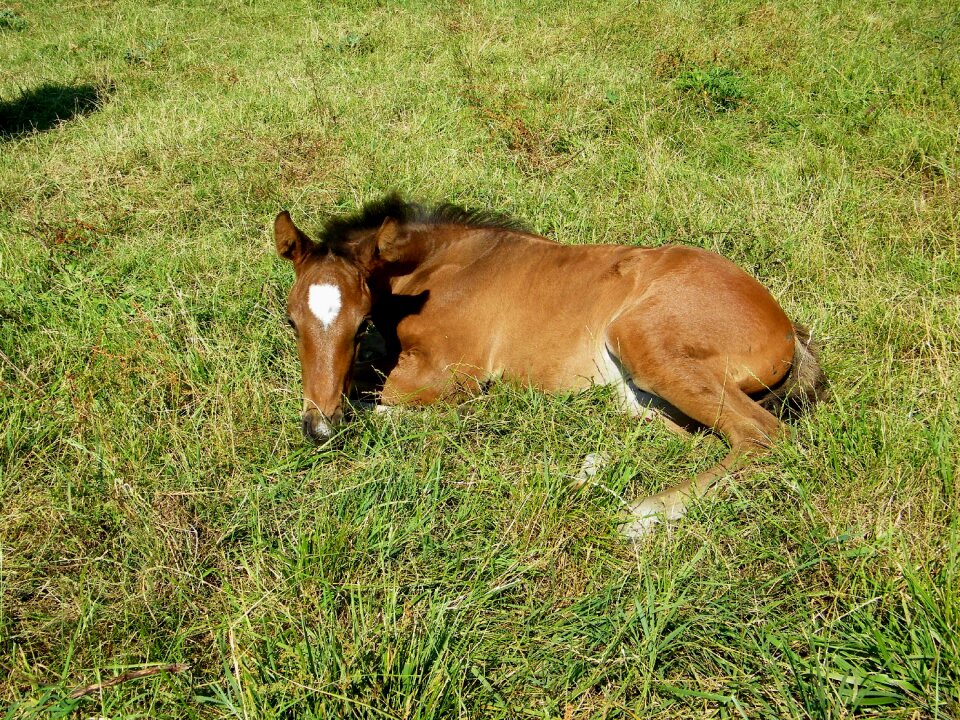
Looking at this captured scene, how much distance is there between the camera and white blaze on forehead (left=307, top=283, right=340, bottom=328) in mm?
3391

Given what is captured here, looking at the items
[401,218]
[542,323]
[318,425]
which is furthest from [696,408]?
[401,218]

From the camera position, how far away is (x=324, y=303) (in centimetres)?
340

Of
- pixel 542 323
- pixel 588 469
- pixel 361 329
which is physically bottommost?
pixel 588 469

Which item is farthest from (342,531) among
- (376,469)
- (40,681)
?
(40,681)

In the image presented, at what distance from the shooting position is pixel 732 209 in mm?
5223

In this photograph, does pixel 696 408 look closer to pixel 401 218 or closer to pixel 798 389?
pixel 798 389

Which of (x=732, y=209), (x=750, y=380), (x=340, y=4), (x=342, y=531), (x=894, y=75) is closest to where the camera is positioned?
(x=342, y=531)

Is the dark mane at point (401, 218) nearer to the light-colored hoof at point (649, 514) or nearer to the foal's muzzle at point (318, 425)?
the foal's muzzle at point (318, 425)

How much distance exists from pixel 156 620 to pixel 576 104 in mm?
5405

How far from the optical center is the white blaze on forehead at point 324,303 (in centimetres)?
339

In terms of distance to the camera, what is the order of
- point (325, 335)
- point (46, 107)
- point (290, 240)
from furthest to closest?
point (46, 107) < point (290, 240) < point (325, 335)

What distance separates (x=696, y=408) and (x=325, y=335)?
172cm

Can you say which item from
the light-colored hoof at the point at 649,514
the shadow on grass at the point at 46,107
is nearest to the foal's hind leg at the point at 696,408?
the light-colored hoof at the point at 649,514

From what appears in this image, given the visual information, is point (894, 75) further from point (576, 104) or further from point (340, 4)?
point (340, 4)
